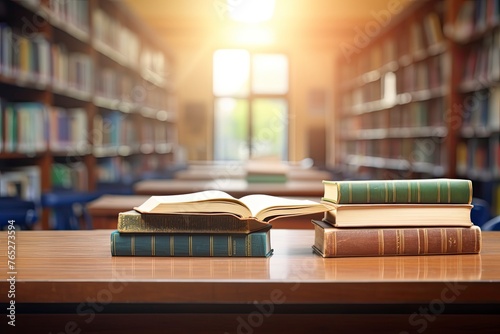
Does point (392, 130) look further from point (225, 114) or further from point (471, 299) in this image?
point (471, 299)

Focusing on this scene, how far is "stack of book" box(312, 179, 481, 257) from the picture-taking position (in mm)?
1376

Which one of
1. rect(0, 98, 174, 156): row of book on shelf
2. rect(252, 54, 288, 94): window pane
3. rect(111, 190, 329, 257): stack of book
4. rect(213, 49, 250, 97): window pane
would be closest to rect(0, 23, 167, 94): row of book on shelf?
rect(0, 98, 174, 156): row of book on shelf

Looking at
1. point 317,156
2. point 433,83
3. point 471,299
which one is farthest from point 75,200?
point 317,156

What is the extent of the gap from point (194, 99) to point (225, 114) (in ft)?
2.33

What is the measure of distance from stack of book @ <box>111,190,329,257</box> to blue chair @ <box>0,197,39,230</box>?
1.38 metres

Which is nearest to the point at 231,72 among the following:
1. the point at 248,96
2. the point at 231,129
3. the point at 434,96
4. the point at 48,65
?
the point at 248,96

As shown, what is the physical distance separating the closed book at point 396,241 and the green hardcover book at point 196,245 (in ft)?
0.46

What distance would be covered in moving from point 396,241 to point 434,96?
5319 mm

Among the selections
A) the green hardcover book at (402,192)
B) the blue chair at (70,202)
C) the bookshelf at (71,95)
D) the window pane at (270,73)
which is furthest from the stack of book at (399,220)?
the window pane at (270,73)

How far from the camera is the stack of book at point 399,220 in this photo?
1376mm

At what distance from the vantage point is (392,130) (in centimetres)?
A: 825

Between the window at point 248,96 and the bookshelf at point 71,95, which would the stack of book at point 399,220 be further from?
the window at point 248,96

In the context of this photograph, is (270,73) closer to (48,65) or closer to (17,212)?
(48,65)

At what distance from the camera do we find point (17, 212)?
2.69 metres
